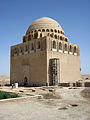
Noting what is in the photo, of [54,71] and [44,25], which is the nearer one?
[54,71]

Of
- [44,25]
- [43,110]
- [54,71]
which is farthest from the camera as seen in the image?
[44,25]

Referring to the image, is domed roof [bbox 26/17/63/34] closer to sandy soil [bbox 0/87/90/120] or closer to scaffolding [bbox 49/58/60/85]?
scaffolding [bbox 49/58/60/85]

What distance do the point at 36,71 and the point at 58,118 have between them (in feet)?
59.6

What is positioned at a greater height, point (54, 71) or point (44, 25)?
point (44, 25)

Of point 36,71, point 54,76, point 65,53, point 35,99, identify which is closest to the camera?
point 35,99

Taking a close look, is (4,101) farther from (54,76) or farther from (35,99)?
(54,76)

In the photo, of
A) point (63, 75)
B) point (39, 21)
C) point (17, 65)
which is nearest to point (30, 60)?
point (17, 65)

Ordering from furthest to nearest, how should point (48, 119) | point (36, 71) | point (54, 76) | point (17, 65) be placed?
point (17, 65) < point (36, 71) < point (54, 76) < point (48, 119)

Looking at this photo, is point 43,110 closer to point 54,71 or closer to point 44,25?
point 54,71

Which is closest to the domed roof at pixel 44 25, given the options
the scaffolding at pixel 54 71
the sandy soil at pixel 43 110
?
the scaffolding at pixel 54 71

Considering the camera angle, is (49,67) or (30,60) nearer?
(49,67)

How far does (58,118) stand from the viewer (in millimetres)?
6020

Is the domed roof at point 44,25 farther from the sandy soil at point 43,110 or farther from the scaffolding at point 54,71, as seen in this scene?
the sandy soil at point 43,110

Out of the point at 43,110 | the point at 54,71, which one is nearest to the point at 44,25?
the point at 54,71
